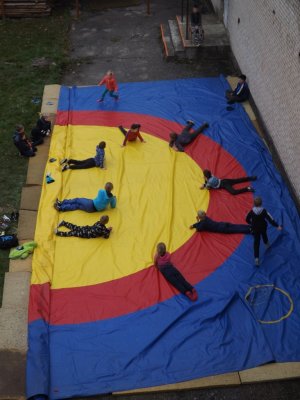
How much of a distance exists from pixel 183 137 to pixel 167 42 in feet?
21.4

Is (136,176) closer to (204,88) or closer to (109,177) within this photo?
(109,177)

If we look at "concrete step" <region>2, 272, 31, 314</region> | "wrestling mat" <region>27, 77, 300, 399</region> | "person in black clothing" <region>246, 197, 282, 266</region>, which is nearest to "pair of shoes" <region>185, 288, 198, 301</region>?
"wrestling mat" <region>27, 77, 300, 399</region>

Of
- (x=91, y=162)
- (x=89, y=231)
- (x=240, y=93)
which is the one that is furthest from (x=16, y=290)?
(x=240, y=93)

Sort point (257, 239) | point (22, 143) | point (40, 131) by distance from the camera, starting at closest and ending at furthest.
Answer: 1. point (257, 239)
2. point (22, 143)
3. point (40, 131)

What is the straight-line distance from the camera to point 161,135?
13664 millimetres

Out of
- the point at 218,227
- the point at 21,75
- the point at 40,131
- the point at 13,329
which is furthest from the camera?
the point at 21,75

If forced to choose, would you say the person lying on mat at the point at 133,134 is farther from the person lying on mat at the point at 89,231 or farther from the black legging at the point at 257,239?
the black legging at the point at 257,239

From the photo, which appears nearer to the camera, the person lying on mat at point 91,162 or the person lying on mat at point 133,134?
the person lying on mat at point 91,162

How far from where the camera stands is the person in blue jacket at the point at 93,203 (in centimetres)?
1079

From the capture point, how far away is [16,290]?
934 centimetres

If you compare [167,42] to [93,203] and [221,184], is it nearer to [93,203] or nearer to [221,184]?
[221,184]

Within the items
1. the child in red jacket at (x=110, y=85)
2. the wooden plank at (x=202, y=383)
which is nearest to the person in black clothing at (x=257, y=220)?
the wooden plank at (x=202, y=383)

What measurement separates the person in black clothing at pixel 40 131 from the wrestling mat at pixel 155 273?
41 cm

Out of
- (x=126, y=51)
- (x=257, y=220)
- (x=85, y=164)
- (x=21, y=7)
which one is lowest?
(x=257, y=220)
